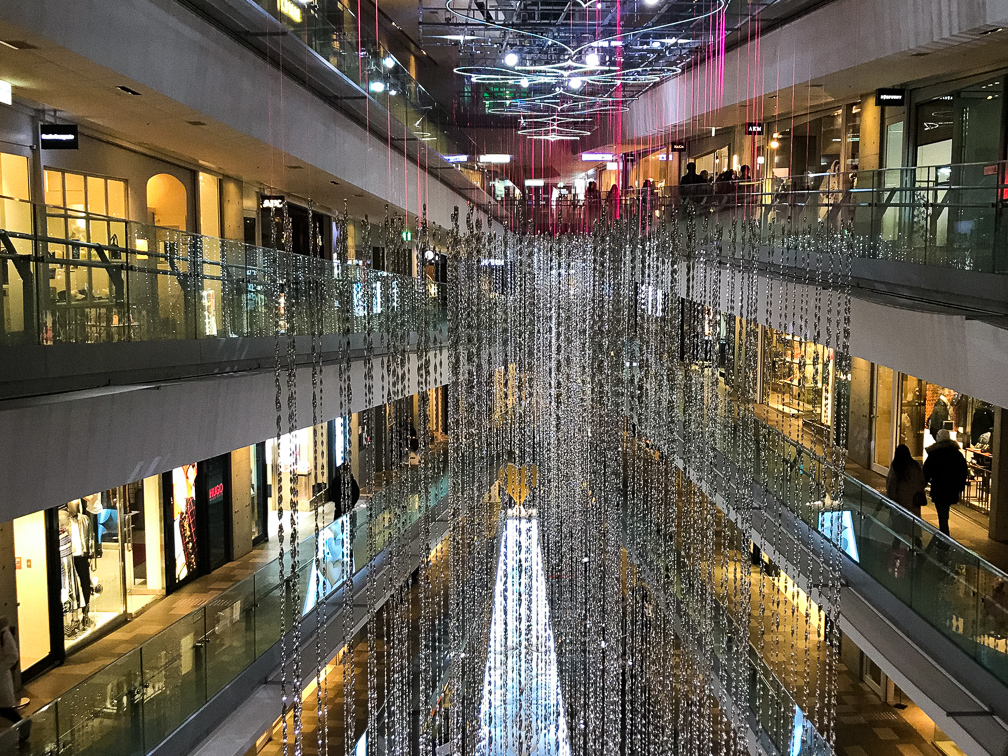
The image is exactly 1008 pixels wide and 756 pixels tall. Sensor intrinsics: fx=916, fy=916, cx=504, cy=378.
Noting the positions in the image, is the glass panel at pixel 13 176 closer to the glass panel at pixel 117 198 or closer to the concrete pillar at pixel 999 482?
the glass panel at pixel 117 198

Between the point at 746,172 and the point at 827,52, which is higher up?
the point at 827,52

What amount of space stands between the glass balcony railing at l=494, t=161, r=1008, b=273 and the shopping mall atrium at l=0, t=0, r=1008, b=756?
43mm

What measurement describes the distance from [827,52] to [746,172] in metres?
2.03

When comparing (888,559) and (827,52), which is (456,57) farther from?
(888,559)

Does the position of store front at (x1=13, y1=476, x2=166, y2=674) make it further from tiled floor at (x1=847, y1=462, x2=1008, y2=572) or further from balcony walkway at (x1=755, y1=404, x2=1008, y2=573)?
tiled floor at (x1=847, y1=462, x2=1008, y2=572)

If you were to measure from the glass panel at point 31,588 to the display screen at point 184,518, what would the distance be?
9.16 ft

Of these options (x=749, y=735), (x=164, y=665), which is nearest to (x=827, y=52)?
(x=749, y=735)

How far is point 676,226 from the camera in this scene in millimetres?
12734

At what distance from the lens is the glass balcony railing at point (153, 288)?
16.0 ft

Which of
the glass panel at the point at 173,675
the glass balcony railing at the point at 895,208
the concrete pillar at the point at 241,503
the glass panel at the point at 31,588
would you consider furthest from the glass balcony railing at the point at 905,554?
the concrete pillar at the point at 241,503

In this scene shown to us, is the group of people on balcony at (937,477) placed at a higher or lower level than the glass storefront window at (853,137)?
lower

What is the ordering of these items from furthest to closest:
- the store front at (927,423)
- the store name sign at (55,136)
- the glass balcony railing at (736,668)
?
the store front at (927,423) → the store name sign at (55,136) → the glass balcony railing at (736,668)

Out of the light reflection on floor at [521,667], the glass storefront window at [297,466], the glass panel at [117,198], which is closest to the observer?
the glass panel at [117,198]

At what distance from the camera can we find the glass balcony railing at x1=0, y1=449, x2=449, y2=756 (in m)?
5.23
